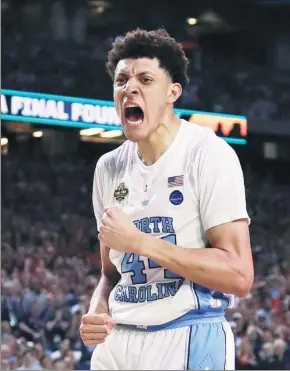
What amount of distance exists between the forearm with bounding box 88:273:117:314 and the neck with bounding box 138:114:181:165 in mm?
292

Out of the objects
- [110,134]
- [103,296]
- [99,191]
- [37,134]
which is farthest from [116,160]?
[37,134]

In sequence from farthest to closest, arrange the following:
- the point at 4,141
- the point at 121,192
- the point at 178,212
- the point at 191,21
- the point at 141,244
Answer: the point at 191,21 < the point at 4,141 < the point at 121,192 < the point at 178,212 < the point at 141,244

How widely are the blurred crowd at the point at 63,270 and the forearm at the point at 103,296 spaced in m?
3.81

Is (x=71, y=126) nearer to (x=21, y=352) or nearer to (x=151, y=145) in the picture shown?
(x=21, y=352)

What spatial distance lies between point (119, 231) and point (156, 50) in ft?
1.29

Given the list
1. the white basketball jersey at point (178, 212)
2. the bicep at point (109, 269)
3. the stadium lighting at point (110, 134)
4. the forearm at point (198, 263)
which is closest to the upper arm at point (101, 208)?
the bicep at point (109, 269)

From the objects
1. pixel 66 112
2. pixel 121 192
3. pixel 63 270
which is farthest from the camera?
pixel 63 270

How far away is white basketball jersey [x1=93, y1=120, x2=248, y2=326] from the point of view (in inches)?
61.7

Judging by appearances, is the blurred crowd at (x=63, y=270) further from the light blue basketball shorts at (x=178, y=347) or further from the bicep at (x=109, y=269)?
the light blue basketball shorts at (x=178, y=347)

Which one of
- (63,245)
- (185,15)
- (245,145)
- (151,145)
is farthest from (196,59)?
(151,145)

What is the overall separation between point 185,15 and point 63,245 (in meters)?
1.96

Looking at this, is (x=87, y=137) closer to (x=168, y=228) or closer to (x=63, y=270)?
(x=63, y=270)

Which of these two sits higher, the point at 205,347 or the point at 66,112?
the point at 66,112

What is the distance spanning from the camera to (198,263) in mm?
1496
